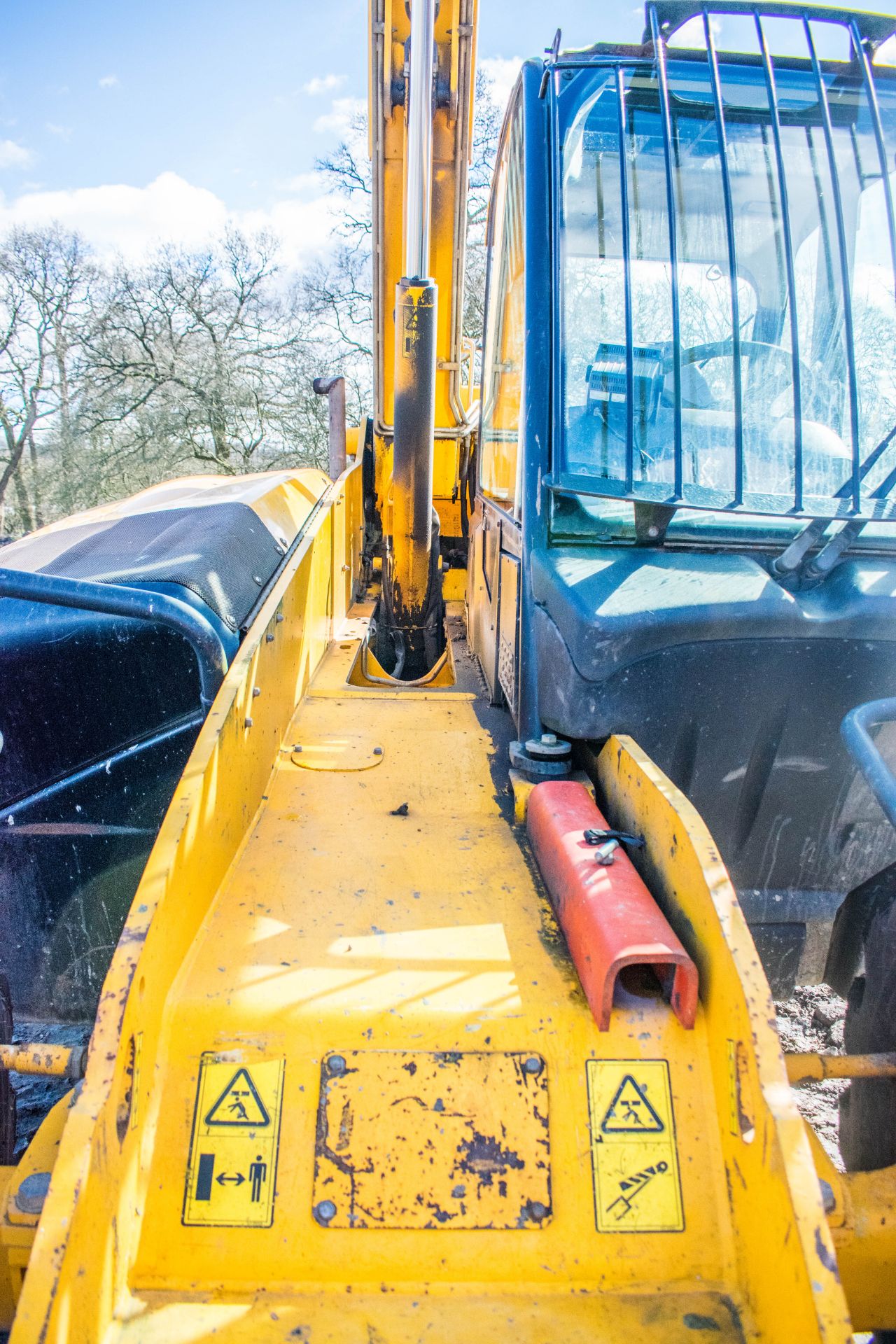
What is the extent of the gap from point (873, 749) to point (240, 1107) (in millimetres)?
1253

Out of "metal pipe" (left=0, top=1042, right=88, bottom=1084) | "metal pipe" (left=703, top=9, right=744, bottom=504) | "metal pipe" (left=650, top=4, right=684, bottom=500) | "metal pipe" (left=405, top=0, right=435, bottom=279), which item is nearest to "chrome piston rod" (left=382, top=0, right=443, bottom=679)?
"metal pipe" (left=405, top=0, right=435, bottom=279)

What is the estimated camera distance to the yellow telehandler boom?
1.23 m

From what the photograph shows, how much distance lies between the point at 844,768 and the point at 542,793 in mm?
731

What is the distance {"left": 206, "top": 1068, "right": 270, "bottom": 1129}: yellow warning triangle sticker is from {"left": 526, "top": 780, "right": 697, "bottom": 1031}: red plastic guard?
0.55 metres

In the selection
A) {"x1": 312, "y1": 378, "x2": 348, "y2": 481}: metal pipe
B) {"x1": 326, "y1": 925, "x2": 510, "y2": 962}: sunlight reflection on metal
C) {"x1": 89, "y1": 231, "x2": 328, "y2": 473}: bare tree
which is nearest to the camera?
{"x1": 326, "y1": 925, "x2": 510, "y2": 962}: sunlight reflection on metal

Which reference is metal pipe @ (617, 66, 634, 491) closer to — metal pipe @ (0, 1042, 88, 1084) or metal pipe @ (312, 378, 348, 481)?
metal pipe @ (0, 1042, 88, 1084)

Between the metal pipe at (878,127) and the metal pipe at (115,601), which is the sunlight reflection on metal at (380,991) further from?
the metal pipe at (878,127)

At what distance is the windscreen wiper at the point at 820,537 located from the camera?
191cm

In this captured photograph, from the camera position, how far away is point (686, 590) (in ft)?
6.21

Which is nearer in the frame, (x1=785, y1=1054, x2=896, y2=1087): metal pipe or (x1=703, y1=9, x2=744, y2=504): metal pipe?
(x1=785, y1=1054, x2=896, y2=1087): metal pipe

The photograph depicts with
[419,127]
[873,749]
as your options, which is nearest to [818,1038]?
[873,749]

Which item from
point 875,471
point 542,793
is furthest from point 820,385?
point 542,793

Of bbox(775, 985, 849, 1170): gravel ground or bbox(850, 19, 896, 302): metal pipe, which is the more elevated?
bbox(850, 19, 896, 302): metal pipe

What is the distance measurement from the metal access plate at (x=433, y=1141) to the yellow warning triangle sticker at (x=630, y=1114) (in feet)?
0.33
